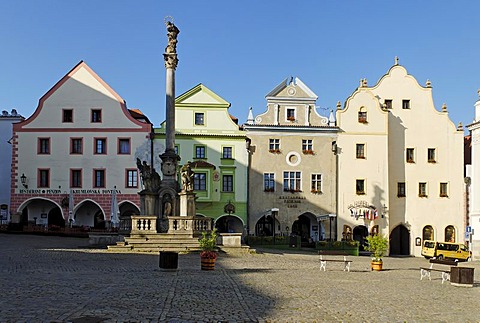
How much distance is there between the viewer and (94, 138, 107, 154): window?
4447 cm

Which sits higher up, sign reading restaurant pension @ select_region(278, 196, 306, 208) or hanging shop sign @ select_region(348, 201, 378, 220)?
sign reading restaurant pension @ select_region(278, 196, 306, 208)

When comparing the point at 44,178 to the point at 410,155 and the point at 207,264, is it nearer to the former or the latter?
the point at 410,155

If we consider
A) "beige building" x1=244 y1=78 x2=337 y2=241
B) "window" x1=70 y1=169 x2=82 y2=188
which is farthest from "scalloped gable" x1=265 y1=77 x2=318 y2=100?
"window" x1=70 y1=169 x2=82 y2=188

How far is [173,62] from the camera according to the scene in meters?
31.5

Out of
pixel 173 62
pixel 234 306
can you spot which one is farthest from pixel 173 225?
pixel 234 306

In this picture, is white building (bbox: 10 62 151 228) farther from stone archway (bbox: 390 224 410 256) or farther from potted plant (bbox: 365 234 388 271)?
potted plant (bbox: 365 234 388 271)

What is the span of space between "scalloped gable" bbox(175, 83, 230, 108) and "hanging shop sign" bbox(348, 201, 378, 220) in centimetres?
1223

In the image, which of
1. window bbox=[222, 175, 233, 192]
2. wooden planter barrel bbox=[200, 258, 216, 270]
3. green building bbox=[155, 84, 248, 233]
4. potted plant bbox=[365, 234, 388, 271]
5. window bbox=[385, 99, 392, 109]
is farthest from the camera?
window bbox=[385, 99, 392, 109]

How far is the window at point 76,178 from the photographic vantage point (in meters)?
44.2

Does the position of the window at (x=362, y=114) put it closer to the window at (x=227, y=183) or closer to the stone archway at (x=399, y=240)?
the stone archway at (x=399, y=240)

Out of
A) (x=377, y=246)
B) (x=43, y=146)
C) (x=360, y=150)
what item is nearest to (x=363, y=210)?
(x=360, y=150)

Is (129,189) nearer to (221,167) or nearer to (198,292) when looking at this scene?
(221,167)

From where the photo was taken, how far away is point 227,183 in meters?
44.7

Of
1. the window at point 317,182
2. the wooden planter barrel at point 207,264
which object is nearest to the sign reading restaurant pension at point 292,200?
the window at point 317,182
